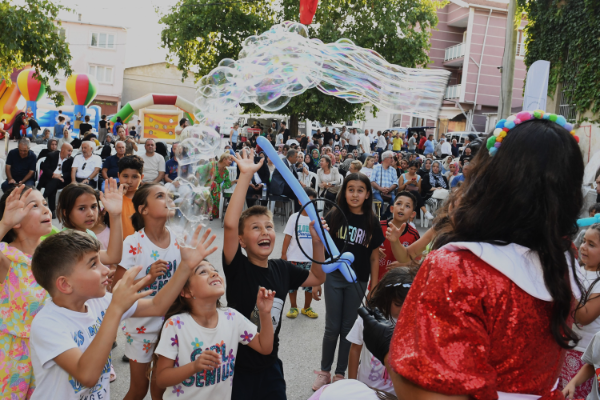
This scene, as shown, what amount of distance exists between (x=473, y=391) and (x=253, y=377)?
1918 millimetres

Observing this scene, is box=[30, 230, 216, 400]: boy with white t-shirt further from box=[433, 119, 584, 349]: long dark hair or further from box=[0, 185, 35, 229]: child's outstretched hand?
box=[433, 119, 584, 349]: long dark hair

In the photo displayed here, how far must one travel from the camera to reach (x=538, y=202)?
4.25 ft

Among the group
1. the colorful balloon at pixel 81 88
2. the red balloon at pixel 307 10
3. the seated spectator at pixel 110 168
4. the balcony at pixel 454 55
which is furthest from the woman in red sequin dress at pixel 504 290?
the balcony at pixel 454 55

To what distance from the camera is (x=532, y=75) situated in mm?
6234

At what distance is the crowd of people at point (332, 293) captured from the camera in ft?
4.06

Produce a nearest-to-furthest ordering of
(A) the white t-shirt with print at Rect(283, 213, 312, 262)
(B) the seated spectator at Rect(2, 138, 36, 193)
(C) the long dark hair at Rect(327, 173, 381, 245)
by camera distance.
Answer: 1. (C) the long dark hair at Rect(327, 173, 381, 245)
2. (A) the white t-shirt with print at Rect(283, 213, 312, 262)
3. (B) the seated spectator at Rect(2, 138, 36, 193)

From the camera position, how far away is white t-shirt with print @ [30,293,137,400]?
7.30 feet

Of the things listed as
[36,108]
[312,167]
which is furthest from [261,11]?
[36,108]

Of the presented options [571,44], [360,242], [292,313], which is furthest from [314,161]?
[360,242]

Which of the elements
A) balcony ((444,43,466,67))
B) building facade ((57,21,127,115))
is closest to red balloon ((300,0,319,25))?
balcony ((444,43,466,67))

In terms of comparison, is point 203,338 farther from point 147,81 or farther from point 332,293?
point 147,81

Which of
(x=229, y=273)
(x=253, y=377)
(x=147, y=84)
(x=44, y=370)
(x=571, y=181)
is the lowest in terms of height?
(x=253, y=377)

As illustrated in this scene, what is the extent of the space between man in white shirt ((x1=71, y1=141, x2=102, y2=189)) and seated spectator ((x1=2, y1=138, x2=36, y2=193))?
40.2 inches

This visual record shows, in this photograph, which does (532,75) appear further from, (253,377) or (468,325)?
(468,325)
